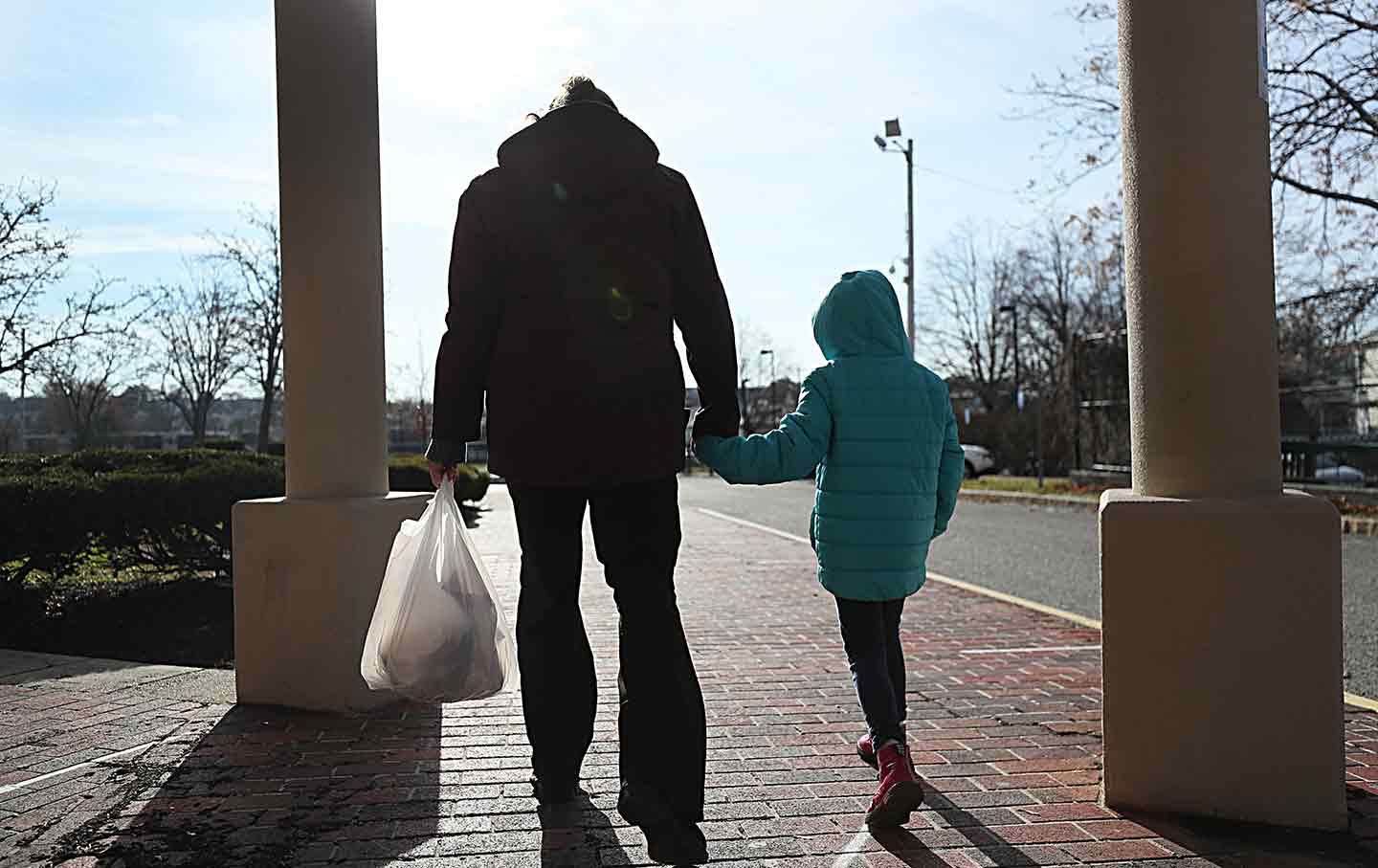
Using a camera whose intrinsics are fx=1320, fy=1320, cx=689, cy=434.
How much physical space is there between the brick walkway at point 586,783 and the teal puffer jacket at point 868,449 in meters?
0.75

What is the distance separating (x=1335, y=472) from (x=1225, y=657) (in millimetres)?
18862

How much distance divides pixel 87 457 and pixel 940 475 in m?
7.99

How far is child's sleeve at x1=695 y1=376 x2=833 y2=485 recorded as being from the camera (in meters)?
3.83

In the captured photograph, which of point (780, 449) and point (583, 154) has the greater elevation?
point (583, 154)

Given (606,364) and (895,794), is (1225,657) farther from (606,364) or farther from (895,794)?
(606,364)

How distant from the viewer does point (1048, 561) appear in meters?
13.4

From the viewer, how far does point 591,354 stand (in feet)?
11.0

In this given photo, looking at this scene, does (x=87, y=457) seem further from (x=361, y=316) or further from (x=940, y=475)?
(x=940, y=475)

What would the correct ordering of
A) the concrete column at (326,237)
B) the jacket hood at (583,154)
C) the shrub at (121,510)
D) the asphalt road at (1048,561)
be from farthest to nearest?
the asphalt road at (1048,561)
the shrub at (121,510)
the concrete column at (326,237)
the jacket hood at (583,154)

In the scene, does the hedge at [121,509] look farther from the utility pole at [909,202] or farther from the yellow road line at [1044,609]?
the utility pole at [909,202]

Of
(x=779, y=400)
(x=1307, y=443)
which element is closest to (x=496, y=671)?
(x=1307, y=443)

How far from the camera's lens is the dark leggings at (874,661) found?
400cm

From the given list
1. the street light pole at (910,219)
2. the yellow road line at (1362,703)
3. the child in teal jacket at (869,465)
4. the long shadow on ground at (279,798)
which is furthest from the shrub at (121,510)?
the street light pole at (910,219)

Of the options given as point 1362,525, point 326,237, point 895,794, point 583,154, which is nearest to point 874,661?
point 895,794
